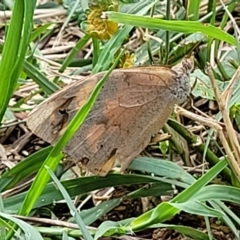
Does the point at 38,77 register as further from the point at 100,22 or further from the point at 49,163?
the point at 49,163

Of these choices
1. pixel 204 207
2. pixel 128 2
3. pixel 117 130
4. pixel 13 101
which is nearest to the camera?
pixel 204 207

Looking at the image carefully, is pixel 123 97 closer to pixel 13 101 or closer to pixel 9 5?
pixel 13 101

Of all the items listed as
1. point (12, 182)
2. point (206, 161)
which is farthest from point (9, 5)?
point (206, 161)

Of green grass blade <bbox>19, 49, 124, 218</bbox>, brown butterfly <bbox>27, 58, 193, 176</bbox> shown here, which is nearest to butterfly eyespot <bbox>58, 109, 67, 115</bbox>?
brown butterfly <bbox>27, 58, 193, 176</bbox>

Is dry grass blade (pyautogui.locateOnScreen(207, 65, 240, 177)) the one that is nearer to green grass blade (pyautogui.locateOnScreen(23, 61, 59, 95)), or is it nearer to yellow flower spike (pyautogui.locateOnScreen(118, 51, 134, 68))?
yellow flower spike (pyautogui.locateOnScreen(118, 51, 134, 68))

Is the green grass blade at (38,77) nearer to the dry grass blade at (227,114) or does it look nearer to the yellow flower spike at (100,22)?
the yellow flower spike at (100,22)

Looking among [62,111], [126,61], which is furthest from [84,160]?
[126,61]
